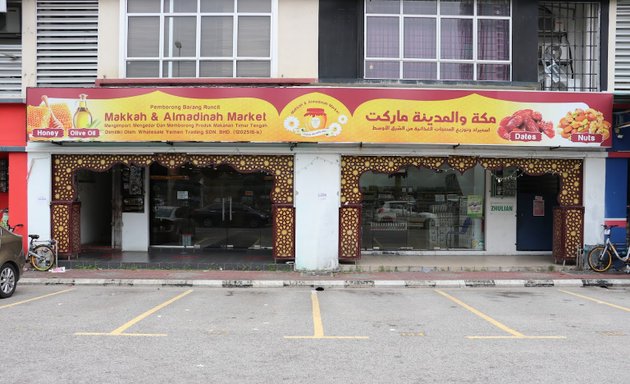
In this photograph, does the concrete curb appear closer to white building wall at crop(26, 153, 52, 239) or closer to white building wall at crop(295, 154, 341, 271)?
white building wall at crop(295, 154, 341, 271)

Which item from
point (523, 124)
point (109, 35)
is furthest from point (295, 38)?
point (523, 124)

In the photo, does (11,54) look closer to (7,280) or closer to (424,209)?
(7,280)

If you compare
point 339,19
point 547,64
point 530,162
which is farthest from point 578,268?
point 339,19

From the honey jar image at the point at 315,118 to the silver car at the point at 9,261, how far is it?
6.81 meters

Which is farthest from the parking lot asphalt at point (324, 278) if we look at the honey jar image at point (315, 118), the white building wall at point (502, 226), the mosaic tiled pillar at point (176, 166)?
the honey jar image at point (315, 118)

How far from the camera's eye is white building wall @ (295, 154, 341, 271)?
13031 mm

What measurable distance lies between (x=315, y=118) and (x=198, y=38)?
13.2 ft

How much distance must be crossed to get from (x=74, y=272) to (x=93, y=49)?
592cm

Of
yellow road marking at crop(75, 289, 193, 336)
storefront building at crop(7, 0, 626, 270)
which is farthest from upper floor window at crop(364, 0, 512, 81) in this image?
yellow road marking at crop(75, 289, 193, 336)

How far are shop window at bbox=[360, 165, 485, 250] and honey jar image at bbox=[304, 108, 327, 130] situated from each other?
350 cm

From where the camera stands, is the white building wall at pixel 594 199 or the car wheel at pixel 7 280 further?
the white building wall at pixel 594 199

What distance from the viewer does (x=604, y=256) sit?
12992 mm

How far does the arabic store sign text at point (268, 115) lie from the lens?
12586mm

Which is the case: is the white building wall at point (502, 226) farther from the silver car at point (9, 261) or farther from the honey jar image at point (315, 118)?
the silver car at point (9, 261)
